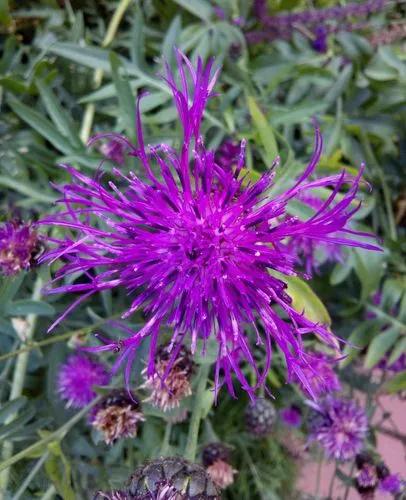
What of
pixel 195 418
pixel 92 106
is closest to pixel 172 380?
pixel 195 418

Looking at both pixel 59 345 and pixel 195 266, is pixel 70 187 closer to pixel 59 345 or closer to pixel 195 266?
pixel 195 266

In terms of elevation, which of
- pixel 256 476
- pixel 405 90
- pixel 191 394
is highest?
pixel 405 90

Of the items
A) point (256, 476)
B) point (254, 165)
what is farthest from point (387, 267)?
point (256, 476)

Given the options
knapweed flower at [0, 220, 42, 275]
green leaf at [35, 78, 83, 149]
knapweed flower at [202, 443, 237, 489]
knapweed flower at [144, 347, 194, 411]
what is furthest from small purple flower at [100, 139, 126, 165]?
knapweed flower at [202, 443, 237, 489]

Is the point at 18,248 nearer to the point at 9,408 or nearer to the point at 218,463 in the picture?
the point at 9,408

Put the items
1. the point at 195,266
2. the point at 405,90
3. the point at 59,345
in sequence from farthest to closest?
the point at 405,90 < the point at 59,345 < the point at 195,266

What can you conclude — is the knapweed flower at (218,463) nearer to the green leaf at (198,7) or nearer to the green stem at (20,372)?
the green stem at (20,372)

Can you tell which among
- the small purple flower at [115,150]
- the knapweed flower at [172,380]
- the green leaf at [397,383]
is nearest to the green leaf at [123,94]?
the small purple flower at [115,150]
